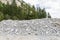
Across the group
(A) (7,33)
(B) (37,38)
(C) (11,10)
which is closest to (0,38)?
(A) (7,33)

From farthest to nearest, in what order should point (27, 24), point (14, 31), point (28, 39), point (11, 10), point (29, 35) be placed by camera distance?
point (11, 10), point (27, 24), point (14, 31), point (29, 35), point (28, 39)

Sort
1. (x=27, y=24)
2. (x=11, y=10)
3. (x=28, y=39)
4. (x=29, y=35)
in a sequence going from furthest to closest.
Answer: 1. (x=11, y=10)
2. (x=27, y=24)
3. (x=29, y=35)
4. (x=28, y=39)

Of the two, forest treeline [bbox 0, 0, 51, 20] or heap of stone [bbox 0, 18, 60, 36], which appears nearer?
heap of stone [bbox 0, 18, 60, 36]

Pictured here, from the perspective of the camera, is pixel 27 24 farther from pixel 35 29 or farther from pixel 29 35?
pixel 29 35

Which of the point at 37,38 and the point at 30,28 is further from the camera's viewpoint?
the point at 30,28

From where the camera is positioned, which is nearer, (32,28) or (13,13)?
(32,28)

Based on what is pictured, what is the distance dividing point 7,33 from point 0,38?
1.11 meters

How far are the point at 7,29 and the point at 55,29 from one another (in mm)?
2827

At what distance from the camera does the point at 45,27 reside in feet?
44.2

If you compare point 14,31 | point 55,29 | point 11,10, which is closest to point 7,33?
point 14,31

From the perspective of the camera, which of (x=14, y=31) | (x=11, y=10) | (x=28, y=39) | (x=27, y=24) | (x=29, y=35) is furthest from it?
(x=11, y=10)

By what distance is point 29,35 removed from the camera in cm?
1193

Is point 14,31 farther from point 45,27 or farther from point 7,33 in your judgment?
point 45,27

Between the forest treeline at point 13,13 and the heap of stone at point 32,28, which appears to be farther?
the forest treeline at point 13,13
